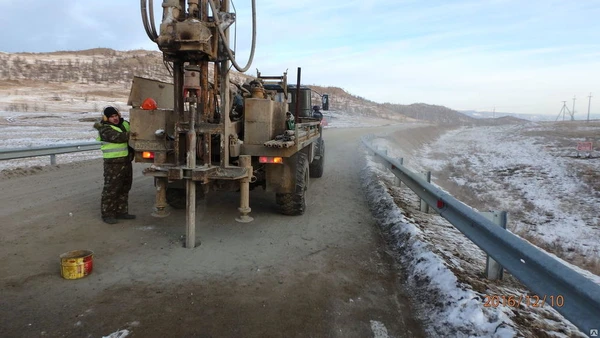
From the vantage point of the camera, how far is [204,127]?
527cm

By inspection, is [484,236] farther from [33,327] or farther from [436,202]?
[33,327]

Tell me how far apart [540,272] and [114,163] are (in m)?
5.67

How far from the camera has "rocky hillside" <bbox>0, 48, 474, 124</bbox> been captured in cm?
3641

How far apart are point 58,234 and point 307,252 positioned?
11.2 feet

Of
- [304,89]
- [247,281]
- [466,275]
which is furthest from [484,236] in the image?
[304,89]

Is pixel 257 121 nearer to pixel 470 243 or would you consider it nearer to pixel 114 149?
pixel 114 149

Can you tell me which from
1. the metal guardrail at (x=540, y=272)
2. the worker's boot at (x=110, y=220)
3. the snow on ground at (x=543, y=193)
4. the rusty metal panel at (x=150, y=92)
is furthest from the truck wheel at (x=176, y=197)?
the snow on ground at (x=543, y=193)

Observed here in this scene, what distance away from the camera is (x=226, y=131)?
5332 millimetres

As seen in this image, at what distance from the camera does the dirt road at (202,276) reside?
3328 mm

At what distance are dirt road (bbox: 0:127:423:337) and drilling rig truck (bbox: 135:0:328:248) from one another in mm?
525

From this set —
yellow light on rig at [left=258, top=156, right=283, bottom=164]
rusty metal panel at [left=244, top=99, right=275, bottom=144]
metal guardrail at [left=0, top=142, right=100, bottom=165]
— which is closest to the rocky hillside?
metal guardrail at [left=0, top=142, right=100, bottom=165]

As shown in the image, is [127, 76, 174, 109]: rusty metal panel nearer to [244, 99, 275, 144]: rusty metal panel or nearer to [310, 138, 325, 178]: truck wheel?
[244, 99, 275, 144]: rusty metal panel

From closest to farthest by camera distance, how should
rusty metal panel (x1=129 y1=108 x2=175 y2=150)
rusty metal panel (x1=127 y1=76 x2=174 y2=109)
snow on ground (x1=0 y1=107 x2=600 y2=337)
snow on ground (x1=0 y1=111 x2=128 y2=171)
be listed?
snow on ground (x1=0 y1=107 x2=600 y2=337), rusty metal panel (x1=129 y1=108 x2=175 y2=150), rusty metal panel (x1=127 y1=76 x2=174 y2=109), snow on ground (x1=0 y1=111 x2=128 y2=171)

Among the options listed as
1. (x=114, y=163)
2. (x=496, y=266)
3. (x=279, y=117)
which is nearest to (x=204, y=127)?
(x=279, y=117)
